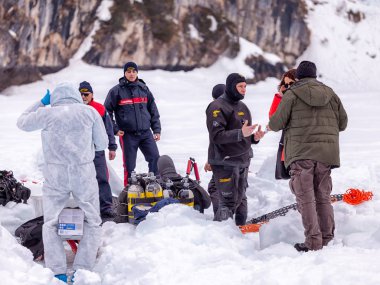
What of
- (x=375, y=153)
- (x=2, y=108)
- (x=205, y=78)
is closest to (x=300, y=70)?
(x=375, y=153)

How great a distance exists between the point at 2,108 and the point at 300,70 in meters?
18.7

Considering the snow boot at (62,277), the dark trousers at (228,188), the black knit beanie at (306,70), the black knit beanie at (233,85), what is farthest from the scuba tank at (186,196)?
the black knit beanie at (306,70)

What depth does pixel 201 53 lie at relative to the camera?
41.1 metres

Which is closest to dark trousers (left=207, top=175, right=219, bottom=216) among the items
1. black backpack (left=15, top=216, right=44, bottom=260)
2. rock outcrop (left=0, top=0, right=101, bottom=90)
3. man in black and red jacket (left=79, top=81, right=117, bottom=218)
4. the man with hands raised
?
the man with hands raised

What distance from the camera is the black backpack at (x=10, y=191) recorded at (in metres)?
5.99

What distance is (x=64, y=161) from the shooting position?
4.30m

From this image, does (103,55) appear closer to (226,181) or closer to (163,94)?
(163,94)

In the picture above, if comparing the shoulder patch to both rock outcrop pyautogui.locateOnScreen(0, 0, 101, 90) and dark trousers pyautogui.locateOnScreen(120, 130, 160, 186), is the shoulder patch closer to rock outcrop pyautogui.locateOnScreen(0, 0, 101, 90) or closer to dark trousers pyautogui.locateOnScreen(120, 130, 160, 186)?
dark trousers pyautogui.locateOnScreen(120, 130, 160, 186)

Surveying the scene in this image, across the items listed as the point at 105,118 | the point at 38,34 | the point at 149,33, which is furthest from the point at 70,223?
the point at 149,33

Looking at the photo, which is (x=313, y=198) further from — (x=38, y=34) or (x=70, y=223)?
(x=38, y=34)

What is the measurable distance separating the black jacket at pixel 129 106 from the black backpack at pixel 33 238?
2.15 meters

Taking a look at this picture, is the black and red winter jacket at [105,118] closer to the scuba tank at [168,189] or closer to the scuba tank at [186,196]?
the scuba tank at [168,189]

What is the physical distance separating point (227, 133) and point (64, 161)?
1646mm

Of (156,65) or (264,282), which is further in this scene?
(156,65)
